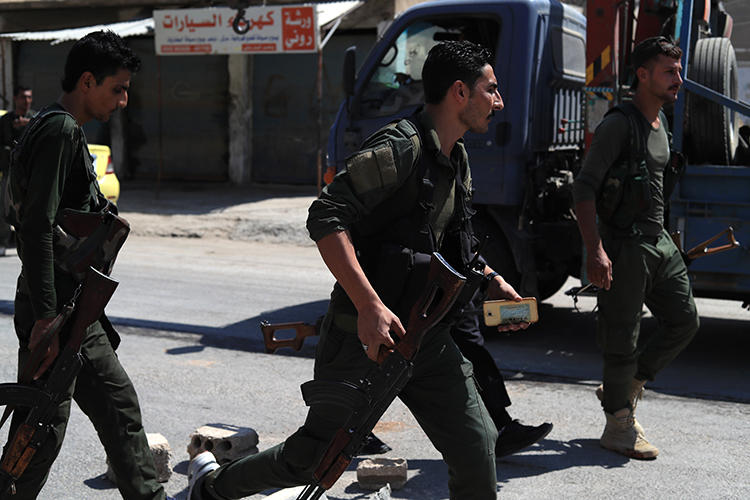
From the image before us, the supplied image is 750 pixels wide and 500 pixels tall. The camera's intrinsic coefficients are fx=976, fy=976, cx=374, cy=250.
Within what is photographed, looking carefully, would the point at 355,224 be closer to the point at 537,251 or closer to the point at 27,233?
the point at 27,233

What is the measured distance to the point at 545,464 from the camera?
446 cm

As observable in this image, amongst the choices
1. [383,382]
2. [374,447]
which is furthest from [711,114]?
[383,382]

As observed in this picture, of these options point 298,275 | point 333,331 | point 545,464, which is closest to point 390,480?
point 545,464

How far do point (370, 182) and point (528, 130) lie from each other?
401 centimetres

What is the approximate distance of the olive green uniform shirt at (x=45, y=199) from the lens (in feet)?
9.76

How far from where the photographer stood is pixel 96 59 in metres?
3.21

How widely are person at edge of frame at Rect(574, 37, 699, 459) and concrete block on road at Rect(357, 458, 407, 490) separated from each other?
3.66 ft

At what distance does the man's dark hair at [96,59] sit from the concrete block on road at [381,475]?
1.89 metres

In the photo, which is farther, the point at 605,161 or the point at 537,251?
the point at 537,251

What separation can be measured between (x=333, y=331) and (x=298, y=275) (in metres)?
6.97

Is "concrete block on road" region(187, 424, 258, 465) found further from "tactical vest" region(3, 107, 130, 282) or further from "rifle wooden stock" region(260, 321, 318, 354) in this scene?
"tactical vest" region(3, 107, 130, 282)

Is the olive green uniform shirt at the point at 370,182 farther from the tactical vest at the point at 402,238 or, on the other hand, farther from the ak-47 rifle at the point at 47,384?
the ak-47 rifle at the point at 47,384

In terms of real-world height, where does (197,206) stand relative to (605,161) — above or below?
below

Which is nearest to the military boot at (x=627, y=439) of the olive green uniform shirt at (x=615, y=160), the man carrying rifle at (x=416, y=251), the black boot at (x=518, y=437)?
the black boot at (x=518, y=437)
